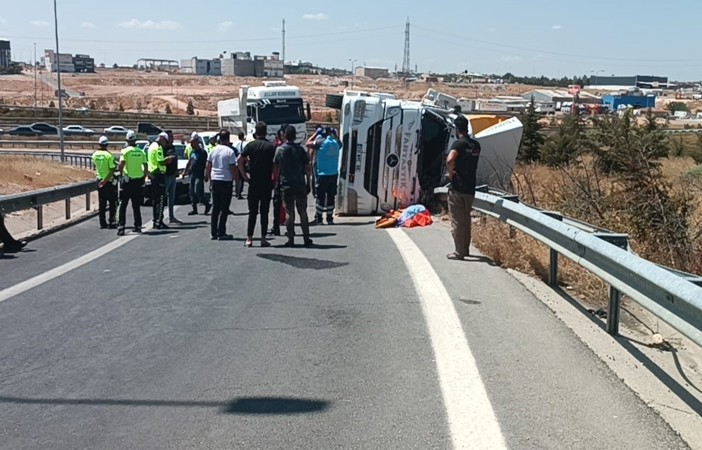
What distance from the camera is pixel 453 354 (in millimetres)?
5867

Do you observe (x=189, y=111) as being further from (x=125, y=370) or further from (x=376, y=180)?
(x=125, y=370)

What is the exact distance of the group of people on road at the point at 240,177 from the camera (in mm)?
11961

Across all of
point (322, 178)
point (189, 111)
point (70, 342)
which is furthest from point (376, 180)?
point (189, 111)

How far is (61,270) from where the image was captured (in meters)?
10.2

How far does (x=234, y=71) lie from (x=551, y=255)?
18699 cm

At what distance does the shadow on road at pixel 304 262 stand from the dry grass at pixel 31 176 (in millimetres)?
15515

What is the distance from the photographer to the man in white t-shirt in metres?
13.3

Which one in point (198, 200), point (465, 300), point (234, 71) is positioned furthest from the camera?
point (234, 71)

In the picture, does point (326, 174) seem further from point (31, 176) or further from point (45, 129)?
point (45, 129)

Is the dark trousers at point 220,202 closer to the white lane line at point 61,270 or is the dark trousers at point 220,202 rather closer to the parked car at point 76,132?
the white lane line at point 61,270

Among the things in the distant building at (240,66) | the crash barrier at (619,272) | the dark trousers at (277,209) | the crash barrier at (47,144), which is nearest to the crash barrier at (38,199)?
the dark trousers at (277,209)

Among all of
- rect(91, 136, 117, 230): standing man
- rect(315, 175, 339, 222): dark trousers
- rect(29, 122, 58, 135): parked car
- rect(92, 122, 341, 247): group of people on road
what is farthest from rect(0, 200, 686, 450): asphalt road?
rect(29, 122, 58, 135): parked car

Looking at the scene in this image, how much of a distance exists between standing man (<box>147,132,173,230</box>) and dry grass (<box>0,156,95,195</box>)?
9586 millimetres

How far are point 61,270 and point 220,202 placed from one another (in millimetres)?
3655
